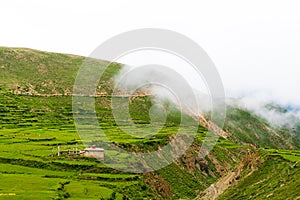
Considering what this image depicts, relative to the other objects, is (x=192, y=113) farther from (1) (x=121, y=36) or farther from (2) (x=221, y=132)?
(1) (x=121, y=36)

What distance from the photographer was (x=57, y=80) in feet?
631

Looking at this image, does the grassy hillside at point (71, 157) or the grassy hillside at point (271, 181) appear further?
the grassy hillside at point (71, 157)

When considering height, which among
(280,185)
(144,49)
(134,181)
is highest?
(144,49)

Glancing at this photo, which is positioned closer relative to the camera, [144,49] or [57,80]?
[144,49]

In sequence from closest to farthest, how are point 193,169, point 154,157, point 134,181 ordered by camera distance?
point 134,181 < point 154,157 < point 193,169

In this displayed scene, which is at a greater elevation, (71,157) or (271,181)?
(71,157)

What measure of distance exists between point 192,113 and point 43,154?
10712 centimetres

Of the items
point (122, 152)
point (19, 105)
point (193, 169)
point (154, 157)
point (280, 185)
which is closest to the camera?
point (280, 185)

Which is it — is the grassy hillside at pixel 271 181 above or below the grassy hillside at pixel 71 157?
below

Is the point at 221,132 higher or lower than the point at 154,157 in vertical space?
higher

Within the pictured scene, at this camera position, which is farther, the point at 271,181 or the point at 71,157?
the point at 71,157

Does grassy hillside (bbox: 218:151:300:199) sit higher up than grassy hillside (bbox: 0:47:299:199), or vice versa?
grassy hillside (bbox: 0:47:299:199)

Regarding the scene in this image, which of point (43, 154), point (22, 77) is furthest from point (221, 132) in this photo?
point (43, 154)

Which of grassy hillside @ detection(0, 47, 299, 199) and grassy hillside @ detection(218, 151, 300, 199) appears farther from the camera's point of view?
grassy hillside @ detection(0, 47, 299, 199)
